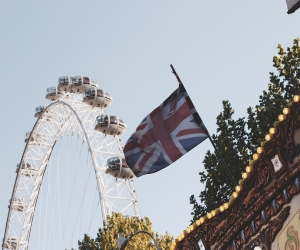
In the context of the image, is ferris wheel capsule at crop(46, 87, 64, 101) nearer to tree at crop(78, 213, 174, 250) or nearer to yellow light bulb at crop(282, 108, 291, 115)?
tree at crop(78, 213, 174, 250)

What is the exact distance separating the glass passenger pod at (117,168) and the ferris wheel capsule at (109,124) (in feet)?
7.91

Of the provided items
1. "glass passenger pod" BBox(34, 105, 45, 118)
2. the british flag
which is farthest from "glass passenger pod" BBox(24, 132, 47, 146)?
the british flag

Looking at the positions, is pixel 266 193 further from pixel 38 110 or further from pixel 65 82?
pixel 38 110

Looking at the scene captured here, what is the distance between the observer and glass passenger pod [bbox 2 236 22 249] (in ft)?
165

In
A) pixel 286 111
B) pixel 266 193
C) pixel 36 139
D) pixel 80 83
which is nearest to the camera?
pixel 286 111

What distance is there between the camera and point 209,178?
2380 cm

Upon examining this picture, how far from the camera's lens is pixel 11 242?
5062 cm

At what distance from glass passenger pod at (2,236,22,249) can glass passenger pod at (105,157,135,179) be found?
42.4 ft

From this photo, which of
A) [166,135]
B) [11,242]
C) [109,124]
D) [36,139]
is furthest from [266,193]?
[11,242]

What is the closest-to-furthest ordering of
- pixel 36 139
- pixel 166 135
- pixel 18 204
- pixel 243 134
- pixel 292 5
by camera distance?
pixel 292 5, pixel 166 135, pixel 243 134, pixel 36 139, pixel 18 204

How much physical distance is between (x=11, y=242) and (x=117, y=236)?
2009 cm

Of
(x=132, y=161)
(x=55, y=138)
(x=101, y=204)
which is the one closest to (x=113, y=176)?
(x=101, y=204)

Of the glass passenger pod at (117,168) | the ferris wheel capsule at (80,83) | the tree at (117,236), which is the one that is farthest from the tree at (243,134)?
the ferris wheel capsule at (80,83)

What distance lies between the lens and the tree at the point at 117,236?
31.0 metres
